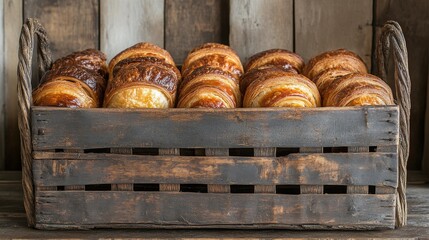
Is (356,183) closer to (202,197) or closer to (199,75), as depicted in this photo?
(202,197)

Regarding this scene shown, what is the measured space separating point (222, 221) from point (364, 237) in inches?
12.0

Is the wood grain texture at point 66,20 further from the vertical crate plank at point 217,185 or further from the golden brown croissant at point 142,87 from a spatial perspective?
the vertical crate plank at point 217,185

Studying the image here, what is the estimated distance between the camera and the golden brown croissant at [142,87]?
61.4 inches

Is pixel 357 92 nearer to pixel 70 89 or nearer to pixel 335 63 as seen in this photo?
pixel 335 63

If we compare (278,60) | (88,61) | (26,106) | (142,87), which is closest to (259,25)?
(278,60)

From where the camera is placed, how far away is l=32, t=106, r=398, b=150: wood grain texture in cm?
146

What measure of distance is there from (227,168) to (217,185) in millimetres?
44

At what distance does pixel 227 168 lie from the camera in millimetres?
1479

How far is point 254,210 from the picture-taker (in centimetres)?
150

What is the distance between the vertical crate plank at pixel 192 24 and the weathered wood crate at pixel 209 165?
2.28 feet

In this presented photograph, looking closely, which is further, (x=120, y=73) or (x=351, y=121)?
(x=120, y=73)

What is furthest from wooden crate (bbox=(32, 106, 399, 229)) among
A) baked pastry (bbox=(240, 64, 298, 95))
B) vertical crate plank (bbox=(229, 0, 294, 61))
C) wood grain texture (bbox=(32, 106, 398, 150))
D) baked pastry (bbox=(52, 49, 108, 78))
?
vertical crate plank (bbox=(229, 0, 294, 61))

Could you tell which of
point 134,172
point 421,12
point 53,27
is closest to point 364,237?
point 134,172

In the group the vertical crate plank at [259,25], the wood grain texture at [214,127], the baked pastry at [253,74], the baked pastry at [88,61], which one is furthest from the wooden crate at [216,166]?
the vertical crate plank at [259,25]
